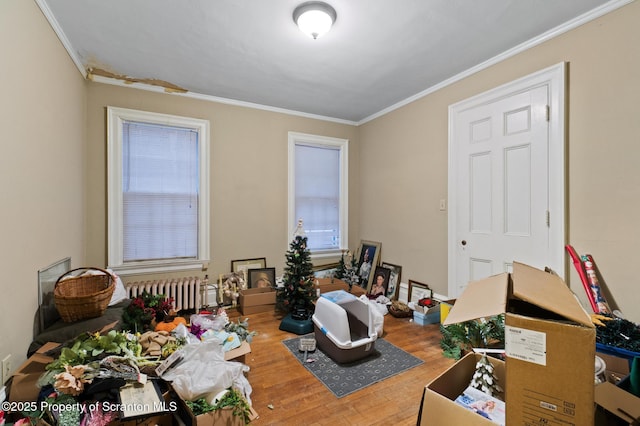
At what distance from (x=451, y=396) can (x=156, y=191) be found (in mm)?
3399

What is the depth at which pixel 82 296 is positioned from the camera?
2061 mm

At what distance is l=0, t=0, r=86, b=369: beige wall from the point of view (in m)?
1.56

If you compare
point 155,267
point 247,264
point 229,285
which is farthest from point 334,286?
point 155,267

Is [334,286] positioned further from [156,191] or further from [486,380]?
Result: [486,380]

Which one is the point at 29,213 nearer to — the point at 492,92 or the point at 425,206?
the point at 425,206

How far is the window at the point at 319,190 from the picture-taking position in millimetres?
4141

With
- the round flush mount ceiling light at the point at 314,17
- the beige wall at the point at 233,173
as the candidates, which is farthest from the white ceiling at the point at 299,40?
the beige wall at the point at 233,173

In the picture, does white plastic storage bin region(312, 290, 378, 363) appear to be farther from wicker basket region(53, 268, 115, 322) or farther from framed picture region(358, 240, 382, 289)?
wicker basket region(53, 268, 115, 322)

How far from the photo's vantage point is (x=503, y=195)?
262cm

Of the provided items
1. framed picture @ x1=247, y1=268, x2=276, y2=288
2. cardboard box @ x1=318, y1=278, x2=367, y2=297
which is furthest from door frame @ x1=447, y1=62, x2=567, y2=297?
framed picture @ x1=247, y1=268, x2=276, y2=288

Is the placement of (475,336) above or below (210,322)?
above

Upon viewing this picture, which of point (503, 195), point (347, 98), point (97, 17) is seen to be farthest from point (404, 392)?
point (97, 17)

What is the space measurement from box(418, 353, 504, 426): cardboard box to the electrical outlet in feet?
7.06

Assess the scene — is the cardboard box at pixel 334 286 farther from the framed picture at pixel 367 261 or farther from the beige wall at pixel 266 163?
the beige wall at pixel 266 163
